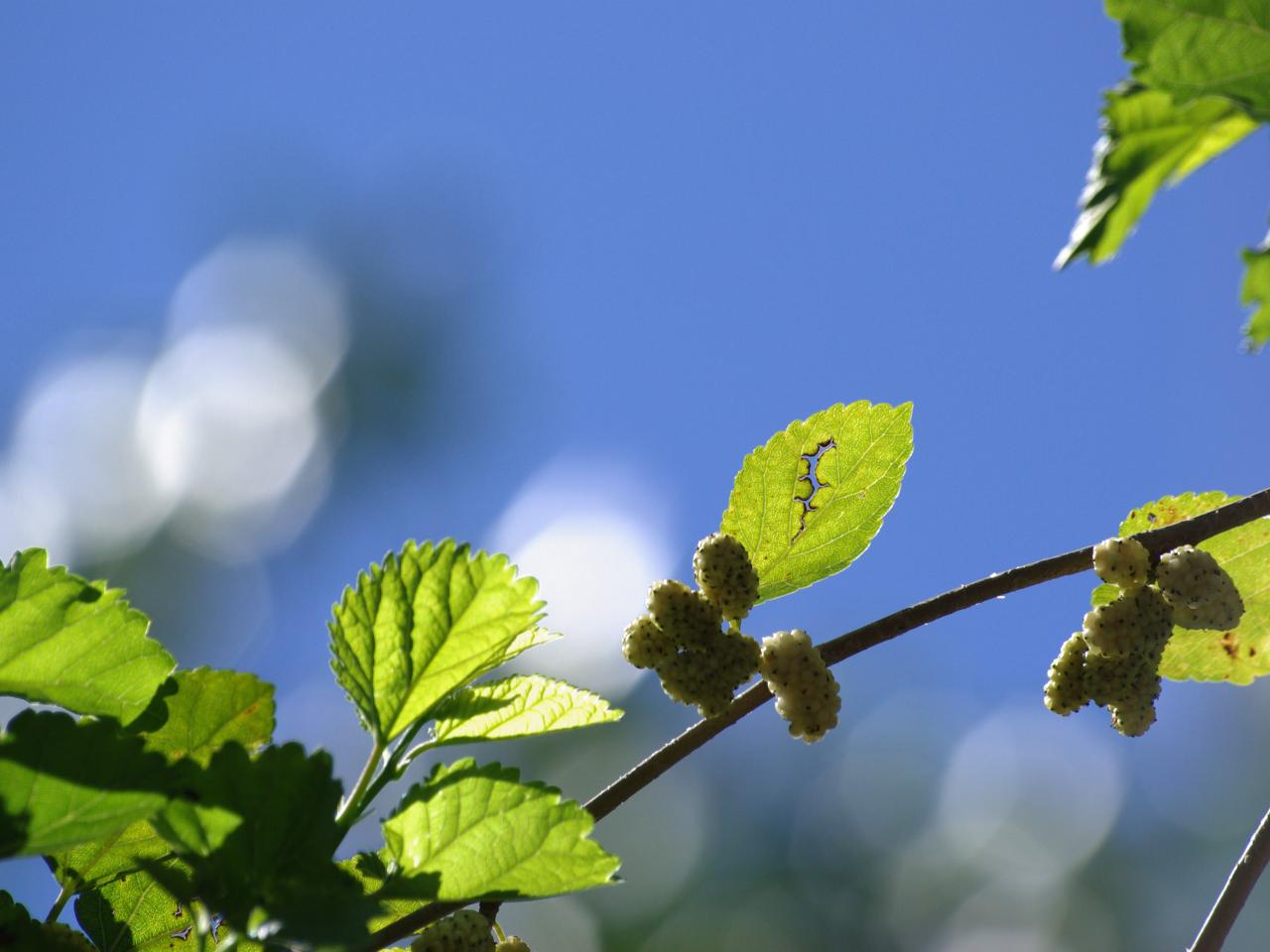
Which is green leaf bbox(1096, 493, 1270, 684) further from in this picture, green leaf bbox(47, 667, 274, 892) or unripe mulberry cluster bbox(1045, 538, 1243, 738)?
green leaf bbox(47, 667, 274, 892)

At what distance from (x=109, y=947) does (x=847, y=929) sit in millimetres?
10064

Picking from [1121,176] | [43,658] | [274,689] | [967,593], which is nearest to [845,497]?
[967,593]

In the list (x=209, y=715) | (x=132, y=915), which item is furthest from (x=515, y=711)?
(x=132, y=915)

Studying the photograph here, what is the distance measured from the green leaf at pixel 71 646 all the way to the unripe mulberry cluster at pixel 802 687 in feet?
1.26

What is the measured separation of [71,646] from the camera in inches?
27.2

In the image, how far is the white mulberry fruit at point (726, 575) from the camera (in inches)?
34.9

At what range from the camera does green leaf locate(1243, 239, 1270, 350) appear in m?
0.61

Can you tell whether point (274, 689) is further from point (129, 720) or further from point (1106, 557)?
point (1106, 557)

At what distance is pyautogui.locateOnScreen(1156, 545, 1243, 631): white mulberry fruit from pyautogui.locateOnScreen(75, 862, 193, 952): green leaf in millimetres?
701

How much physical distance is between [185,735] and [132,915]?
5.9 inches

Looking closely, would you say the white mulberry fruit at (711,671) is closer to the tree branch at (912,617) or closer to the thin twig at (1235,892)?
the tree branch at (912,617)

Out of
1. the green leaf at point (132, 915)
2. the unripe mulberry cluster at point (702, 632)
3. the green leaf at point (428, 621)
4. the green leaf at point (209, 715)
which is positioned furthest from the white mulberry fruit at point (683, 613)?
the green leaf at point (132, 915)

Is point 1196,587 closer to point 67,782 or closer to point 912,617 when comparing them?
point 912,617

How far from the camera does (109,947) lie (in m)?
0.85
